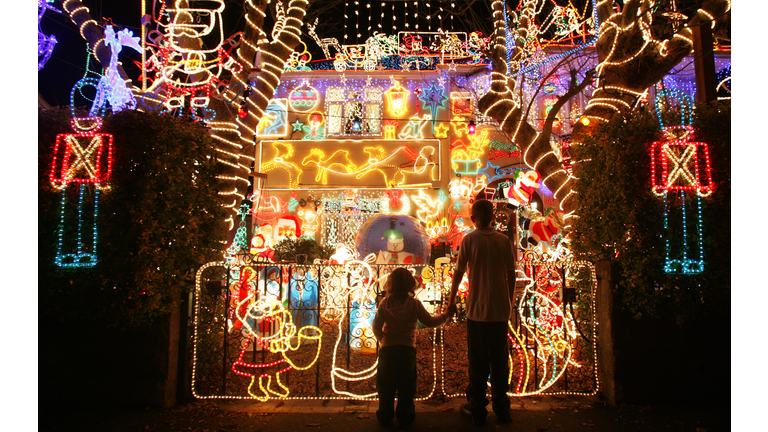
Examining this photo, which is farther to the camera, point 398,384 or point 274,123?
point 274,123

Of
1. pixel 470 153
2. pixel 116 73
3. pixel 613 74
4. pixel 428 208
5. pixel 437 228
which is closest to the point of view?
pixel 613 74

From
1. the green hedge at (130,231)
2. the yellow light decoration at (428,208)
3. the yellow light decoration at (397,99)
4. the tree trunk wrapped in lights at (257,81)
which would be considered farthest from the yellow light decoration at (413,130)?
the green hedge at (130,231)

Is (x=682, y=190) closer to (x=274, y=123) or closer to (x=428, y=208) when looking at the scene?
(x=428, y=208)

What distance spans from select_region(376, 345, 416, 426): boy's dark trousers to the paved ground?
11 cm

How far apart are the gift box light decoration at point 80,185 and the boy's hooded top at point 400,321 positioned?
2751mm

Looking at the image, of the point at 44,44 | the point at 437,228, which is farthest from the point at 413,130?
the point at 44,44

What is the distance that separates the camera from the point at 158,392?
345 cm

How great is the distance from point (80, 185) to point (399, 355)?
11.0 ft

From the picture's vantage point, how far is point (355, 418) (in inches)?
128

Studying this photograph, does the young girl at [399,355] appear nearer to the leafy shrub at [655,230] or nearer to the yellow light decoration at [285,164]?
the leafy shrub at [655,230]

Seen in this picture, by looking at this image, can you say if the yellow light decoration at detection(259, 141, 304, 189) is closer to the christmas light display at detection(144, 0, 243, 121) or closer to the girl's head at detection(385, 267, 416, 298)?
the christmas light display at detection(144, 0, 243, 121)

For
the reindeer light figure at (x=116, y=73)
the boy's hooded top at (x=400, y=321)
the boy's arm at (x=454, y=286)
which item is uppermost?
the reindeer light figure at (x=116, y=73)

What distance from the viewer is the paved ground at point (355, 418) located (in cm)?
310

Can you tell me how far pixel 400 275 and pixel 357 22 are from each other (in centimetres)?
1056
